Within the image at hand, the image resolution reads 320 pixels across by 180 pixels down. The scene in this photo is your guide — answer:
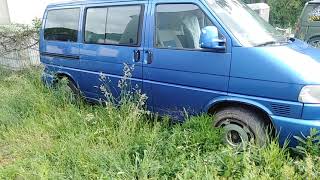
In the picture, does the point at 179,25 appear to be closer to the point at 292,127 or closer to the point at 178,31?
the point at 178,31

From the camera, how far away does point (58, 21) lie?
6160mm

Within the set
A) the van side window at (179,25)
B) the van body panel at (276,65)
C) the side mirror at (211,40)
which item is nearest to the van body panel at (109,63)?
the van side window at (179,25)

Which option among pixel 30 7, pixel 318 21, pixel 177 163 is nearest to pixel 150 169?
pixel 177 163

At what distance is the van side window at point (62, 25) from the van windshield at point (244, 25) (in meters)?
2.48

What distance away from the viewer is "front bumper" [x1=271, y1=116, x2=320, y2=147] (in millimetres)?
3527

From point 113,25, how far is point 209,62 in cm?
172

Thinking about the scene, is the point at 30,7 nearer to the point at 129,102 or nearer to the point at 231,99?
the point at 129,102

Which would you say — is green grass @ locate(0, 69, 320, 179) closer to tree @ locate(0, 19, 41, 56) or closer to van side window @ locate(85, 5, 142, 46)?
van side window @ locate(85, 5, 142, 46)

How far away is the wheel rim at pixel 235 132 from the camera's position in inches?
154

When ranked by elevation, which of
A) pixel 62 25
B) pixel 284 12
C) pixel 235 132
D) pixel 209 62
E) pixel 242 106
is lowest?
pixel 235 132

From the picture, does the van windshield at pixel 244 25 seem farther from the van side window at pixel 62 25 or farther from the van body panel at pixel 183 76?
the van side window at pixel 62 25

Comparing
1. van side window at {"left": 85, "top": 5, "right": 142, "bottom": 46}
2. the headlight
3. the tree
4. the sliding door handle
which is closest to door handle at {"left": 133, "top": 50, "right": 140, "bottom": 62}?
the sliding door handle

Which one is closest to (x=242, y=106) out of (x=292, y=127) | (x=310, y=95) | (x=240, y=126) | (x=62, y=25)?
(x=240, y=126)

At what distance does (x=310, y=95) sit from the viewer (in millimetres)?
3516
